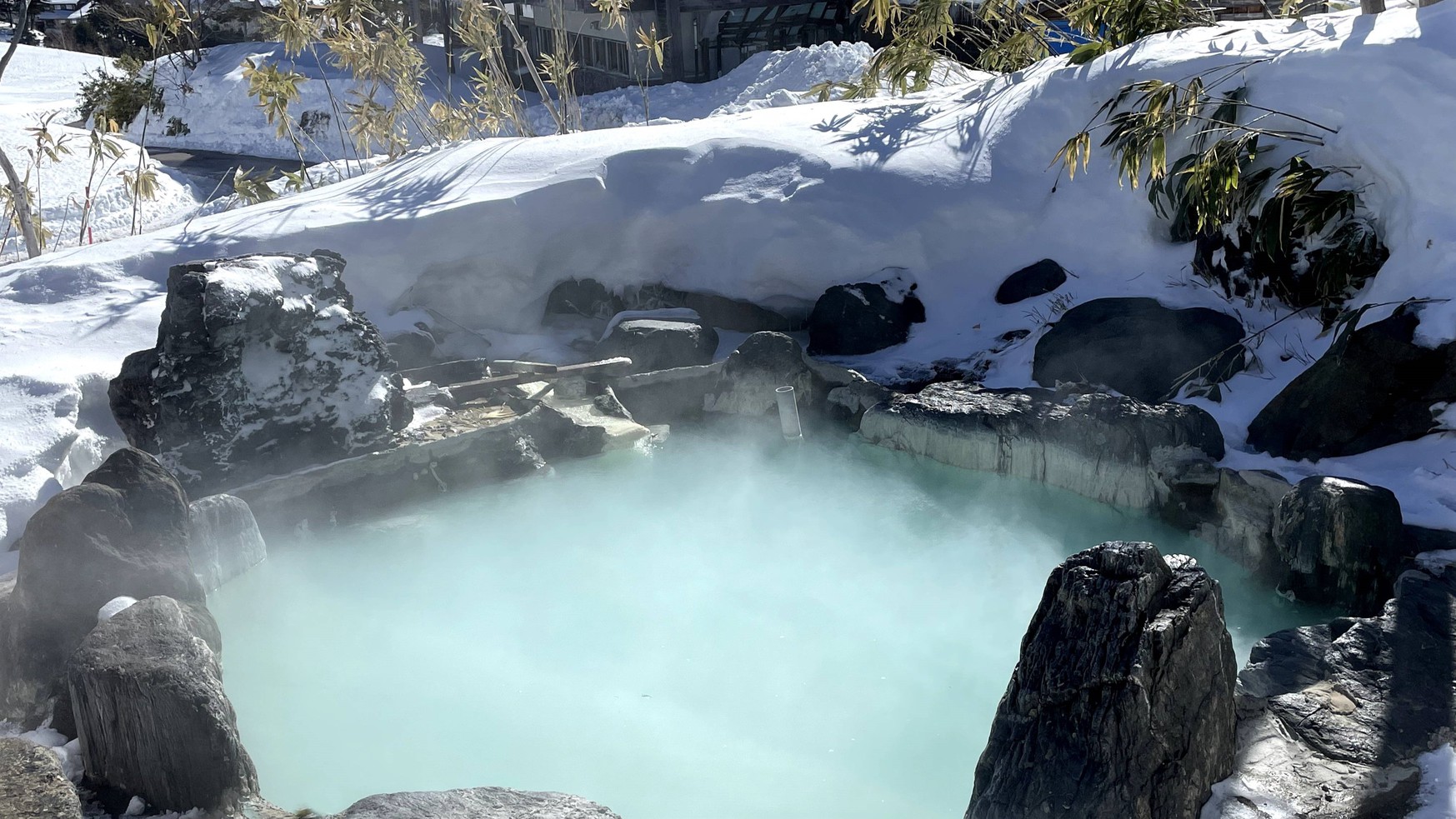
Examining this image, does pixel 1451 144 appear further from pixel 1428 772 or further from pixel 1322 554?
pixel 1428 772

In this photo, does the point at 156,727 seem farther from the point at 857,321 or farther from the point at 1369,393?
the point at 1369,393

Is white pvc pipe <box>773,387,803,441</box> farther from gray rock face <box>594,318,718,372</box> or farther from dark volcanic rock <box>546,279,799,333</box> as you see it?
dark volcanic rock <box>546,279,799,333</box>

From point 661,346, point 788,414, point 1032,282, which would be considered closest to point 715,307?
point 661,346

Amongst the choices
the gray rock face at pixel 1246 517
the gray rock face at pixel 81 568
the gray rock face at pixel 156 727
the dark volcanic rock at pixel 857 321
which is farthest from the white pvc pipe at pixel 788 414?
the gray rock face at pixel 156 727

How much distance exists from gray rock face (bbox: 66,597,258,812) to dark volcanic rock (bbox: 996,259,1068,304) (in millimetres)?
5159

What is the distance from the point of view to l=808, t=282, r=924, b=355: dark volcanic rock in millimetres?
6562

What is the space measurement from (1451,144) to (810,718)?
4.17m

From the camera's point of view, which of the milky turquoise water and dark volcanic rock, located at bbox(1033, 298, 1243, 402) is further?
dark volcanic rock, located at bbox(1033, 298, 1243, 402)

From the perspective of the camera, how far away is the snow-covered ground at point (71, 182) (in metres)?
12.1

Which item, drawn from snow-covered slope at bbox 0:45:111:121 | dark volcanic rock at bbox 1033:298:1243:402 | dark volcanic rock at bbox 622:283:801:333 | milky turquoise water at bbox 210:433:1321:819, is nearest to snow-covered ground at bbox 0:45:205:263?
snow-covered slope at bbox 0:45:111:121

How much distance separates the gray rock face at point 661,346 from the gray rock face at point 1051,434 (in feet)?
4.18

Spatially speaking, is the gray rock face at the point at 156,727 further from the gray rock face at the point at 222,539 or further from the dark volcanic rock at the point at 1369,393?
the dark volcanic rock at the point at 1369,393

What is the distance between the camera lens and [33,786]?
2.84 metres

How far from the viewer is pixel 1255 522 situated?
4.50m
